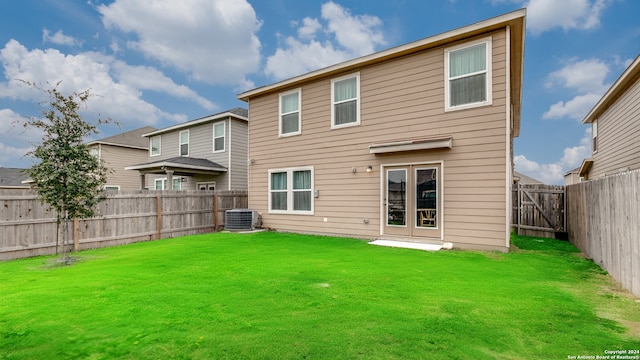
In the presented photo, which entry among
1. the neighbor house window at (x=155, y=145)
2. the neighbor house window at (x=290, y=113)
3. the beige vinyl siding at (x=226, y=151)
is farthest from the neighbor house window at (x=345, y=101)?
the neighbor house window at (x=155, y=145)

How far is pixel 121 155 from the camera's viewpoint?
68.6ft

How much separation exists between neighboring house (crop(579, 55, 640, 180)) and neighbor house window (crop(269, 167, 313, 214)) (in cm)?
971

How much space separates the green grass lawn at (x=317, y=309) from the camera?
2379 mm

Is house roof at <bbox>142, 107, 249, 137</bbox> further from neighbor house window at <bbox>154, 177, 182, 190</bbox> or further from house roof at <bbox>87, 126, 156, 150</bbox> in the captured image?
house roof at <bbox>87, 126, 156, 150</bbox>

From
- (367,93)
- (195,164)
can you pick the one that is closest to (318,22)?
(367,93)

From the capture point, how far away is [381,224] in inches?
321

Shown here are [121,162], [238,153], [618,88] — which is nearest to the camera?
[618,88]

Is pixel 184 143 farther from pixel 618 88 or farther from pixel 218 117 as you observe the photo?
pixel 618 88

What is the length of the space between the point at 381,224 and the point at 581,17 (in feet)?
41.3

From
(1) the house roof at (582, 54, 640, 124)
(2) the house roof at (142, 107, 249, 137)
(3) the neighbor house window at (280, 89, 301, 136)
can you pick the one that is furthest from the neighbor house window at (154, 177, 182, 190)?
(1) the house roof at (582, 54, 640, 124)

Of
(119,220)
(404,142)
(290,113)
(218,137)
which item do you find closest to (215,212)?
(119,220)

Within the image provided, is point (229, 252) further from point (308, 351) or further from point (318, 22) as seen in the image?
point (318, 22)

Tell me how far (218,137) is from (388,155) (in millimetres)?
10511

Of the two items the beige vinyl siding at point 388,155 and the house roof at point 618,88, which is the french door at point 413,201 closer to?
the beige vinyl siding at point 388,155
